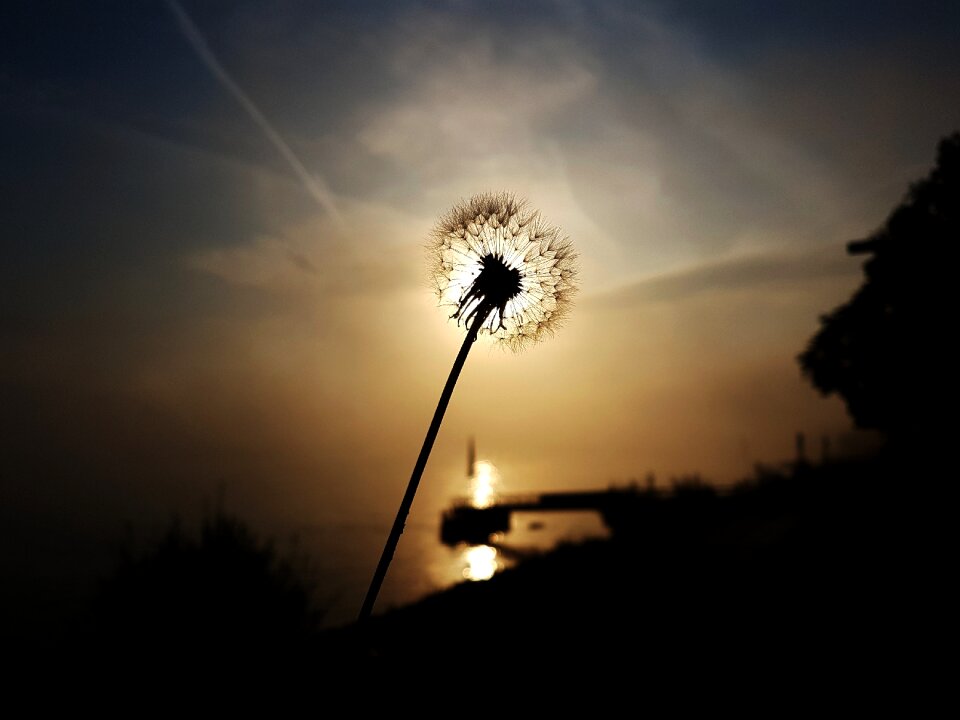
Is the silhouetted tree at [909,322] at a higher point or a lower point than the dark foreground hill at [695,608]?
higher

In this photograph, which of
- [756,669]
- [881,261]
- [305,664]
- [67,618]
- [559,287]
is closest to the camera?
[559,287]

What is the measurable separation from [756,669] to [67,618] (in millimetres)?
6246

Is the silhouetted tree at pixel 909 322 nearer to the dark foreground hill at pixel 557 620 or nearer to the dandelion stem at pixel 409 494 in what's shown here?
the dark foreground hill at pixel 557 620

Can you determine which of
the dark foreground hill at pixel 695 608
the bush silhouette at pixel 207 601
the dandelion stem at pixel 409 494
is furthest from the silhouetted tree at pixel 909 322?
the dandelion stem at pixel 409 494

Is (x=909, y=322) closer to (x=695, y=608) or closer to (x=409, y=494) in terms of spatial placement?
(x=695, y=608)

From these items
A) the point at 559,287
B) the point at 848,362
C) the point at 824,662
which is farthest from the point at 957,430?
the point at 559,287

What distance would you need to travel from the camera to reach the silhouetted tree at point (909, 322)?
88.0ft

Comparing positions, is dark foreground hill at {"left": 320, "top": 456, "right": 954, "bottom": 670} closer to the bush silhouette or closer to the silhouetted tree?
the bush silhouette

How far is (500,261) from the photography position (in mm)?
3236

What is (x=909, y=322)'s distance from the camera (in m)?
28.6

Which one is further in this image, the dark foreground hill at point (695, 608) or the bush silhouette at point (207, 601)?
the bush silhouette at point (207, 601)

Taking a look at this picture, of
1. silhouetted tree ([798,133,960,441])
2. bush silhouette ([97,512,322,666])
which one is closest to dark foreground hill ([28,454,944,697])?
bush silhouette ([97,512,322,666])

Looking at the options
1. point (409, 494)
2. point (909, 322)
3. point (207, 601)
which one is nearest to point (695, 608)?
point (207, 601)

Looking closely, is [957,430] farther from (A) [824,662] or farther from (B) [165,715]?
(B) [165,715]
